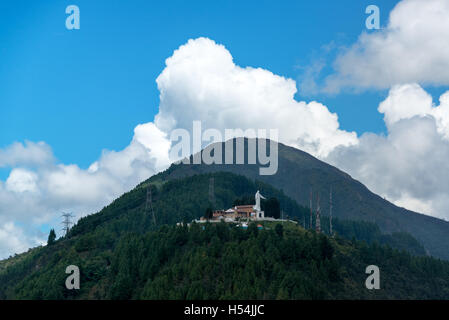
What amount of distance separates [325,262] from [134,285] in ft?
189

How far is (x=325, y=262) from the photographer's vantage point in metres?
164

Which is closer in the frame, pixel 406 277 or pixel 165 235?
pixel 165 235
